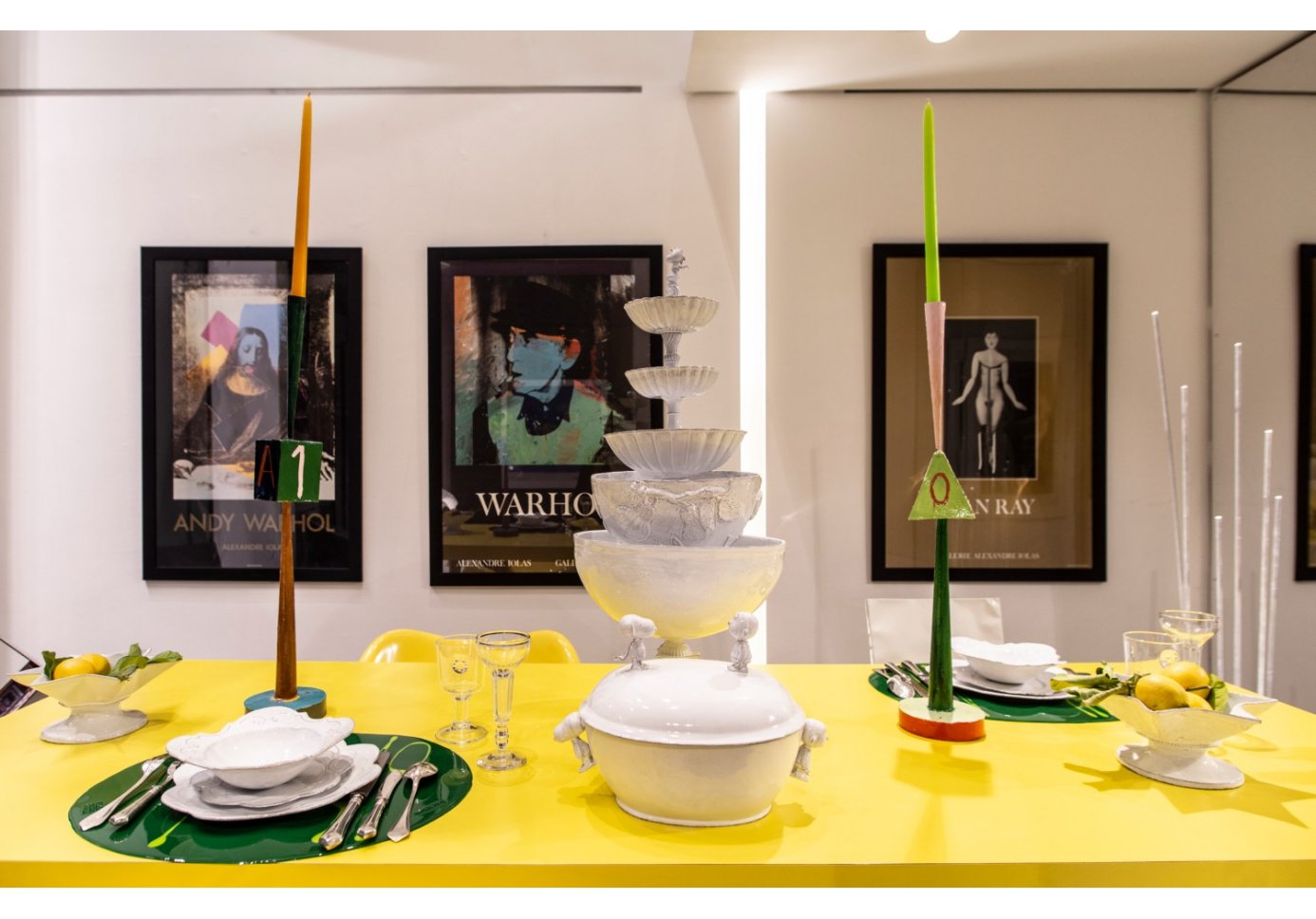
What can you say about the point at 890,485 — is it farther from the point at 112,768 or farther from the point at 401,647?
the point at 112,768

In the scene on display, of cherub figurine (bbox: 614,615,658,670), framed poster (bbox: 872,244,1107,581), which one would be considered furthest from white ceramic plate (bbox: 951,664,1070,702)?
framed poster (bbox: 872,244,1107,581)

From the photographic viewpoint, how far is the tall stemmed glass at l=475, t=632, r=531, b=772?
0.97m

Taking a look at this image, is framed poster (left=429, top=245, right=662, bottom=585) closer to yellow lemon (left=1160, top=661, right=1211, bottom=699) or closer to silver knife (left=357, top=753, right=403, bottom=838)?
silver knife (left=357, top=753, right=403, bottom=838)

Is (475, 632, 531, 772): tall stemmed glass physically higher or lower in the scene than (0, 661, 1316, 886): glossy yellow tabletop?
higher

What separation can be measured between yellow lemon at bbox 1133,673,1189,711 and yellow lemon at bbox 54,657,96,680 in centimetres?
144

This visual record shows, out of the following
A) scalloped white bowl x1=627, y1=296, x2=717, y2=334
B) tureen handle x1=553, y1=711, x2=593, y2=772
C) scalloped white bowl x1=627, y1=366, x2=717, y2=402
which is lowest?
tureen handle x1=553, y1=711, x2=593, y2=772

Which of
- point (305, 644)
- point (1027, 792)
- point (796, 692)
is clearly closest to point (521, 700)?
point (796, 692)

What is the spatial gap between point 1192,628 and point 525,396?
196cm

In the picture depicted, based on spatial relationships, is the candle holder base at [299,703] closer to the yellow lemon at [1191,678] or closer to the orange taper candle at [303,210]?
the orange taper candle at [303,210]

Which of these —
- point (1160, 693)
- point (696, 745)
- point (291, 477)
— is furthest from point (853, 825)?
point (291, 477)

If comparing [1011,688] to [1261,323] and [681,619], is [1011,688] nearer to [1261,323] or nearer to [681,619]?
[681,619]

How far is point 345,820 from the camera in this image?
79cm

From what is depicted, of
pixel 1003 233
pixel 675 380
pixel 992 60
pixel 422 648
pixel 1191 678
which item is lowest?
pixel 422 648

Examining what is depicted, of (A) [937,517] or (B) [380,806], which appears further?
(A) [937,517]
